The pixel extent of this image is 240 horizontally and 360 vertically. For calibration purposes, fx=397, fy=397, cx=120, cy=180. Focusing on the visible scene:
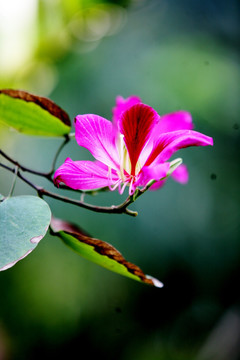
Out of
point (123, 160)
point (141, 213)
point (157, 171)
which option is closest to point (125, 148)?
point (123, 160)

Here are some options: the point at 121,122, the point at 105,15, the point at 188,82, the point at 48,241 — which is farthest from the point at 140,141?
the point at 105,15

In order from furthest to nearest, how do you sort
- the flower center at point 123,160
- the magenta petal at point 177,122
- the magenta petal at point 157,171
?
Answer: the magenta petal at point 177,122 < the flower center at point 123,160 < the magenta petal at point 157,171

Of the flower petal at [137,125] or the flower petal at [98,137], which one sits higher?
the flower petal at [137,125]

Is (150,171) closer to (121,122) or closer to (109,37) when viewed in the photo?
(121,122)

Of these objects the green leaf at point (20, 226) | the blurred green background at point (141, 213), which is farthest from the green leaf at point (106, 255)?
the blurred green background at point (141, 213)

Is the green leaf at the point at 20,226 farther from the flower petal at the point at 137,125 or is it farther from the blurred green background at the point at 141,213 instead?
the blurred green background at the point at 141,213

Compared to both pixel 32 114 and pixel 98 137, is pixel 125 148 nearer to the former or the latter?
pixel 98 137
